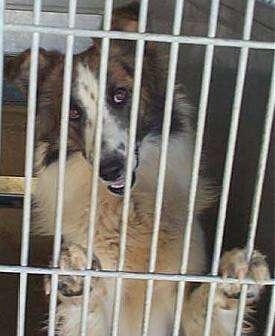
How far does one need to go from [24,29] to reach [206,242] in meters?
0.72

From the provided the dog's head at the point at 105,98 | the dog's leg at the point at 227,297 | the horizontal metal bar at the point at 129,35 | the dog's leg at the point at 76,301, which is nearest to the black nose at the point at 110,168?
the dog's head at the point at 105,98

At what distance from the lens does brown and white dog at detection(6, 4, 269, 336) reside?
57.6 inches

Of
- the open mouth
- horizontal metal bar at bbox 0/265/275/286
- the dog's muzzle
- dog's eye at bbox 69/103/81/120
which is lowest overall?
horizontal metal bar at bbox 0/265/275/286

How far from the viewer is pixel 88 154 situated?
1518 mm

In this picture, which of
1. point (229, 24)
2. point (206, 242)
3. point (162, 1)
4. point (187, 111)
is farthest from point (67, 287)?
point (162, 1)

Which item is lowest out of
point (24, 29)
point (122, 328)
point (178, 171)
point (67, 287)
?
point (122, 328)

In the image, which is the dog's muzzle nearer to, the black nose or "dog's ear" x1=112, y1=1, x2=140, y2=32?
the black nose

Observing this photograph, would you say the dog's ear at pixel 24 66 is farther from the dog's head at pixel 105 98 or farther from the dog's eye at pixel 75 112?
the dog's eye at pixel 75 112

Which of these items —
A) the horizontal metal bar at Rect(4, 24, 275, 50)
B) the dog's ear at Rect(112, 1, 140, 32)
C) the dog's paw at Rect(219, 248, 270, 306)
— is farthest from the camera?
the dog's ear at Rect(112, 1, 140, 32)

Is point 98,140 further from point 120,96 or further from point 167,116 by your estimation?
point 120,96

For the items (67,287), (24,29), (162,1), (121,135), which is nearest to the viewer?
(24,29)

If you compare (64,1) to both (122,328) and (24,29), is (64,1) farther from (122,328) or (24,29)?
(24,29)

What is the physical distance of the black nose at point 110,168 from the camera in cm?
137

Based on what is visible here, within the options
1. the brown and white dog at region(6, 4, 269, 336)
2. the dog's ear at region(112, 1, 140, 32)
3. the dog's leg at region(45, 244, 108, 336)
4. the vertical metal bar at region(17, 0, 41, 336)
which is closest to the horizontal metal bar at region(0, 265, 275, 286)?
the vertical metal bar at region(17, 0, 41, 336)
